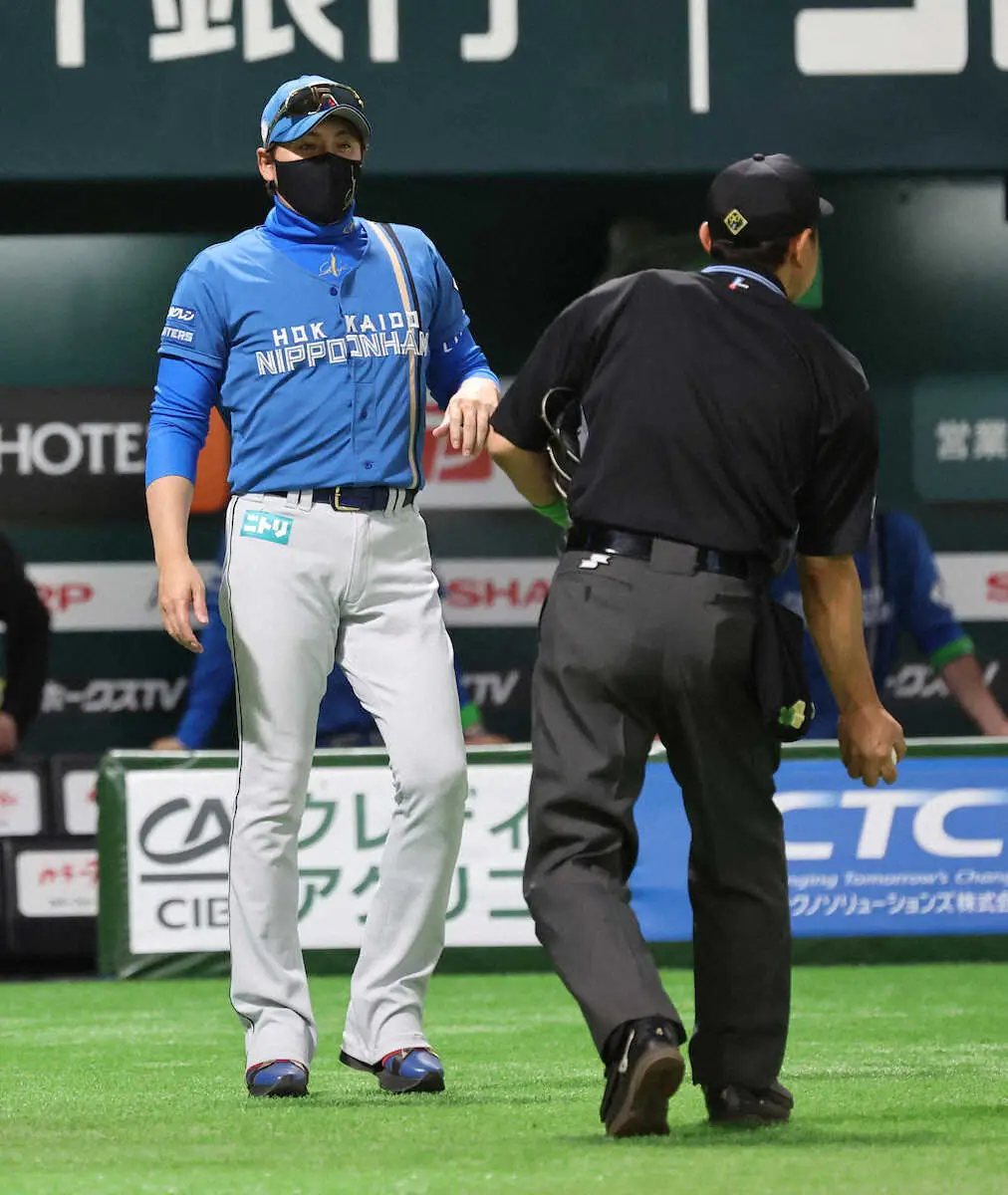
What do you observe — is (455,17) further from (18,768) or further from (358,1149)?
(358,1149)

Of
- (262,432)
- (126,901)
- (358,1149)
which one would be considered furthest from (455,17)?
(358,1149)

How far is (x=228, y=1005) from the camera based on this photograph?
6836mm

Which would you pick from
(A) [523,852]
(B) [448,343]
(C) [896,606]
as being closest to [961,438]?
(C) [896,606]

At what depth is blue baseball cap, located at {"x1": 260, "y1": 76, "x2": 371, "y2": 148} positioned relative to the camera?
4520mm

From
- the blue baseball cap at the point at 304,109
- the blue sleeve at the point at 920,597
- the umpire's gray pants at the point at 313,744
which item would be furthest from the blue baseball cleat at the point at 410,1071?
the blue sleeve at the point at 920,597

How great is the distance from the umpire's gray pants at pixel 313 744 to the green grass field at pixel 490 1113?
20 centimetres

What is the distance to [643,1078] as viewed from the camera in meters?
3.54

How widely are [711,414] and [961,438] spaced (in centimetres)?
583

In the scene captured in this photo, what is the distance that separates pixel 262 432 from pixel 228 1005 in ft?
9.34

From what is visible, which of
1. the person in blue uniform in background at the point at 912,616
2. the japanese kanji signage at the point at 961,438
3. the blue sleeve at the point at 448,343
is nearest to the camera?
the blue sleeve at the point at 448,343

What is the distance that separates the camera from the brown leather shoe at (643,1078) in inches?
138

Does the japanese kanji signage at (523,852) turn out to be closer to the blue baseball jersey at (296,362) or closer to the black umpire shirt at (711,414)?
the blue baseball jersey at (296,362)

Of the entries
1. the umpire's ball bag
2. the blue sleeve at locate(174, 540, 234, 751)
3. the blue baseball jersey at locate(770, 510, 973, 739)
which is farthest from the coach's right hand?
the blue baseball jersey at locate(770, 510, 973, 739)

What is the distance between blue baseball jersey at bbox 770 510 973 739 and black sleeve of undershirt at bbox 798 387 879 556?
453cm
